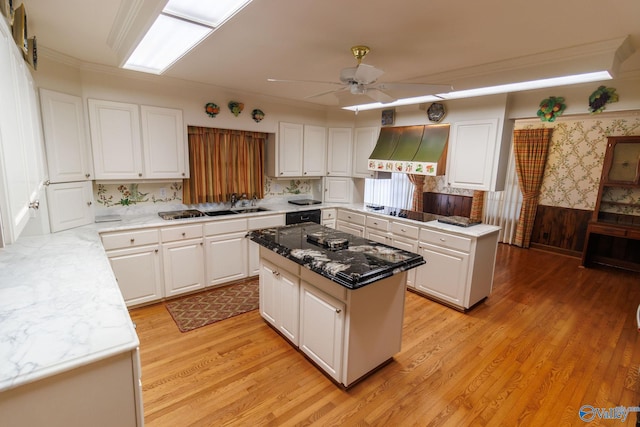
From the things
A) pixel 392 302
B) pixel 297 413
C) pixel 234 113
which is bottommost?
pixel 297 413

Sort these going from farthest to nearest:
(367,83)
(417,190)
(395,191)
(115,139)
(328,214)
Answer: (395,191)
(417,190)
(328,214)
(115,139)
(367,83)

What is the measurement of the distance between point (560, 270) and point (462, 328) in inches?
114

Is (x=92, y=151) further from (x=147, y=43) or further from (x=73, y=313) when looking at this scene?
(x=73, y=313)

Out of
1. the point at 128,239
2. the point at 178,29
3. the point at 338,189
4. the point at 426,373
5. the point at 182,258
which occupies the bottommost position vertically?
the point at 426,373

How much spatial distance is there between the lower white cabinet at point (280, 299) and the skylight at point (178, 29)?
179cm

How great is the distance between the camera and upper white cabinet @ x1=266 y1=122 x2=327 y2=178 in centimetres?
445

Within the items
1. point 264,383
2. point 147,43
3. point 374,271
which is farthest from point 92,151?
point 374,271

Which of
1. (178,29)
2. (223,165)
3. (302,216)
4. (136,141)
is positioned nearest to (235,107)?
(223,165)

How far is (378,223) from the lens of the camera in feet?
13.6

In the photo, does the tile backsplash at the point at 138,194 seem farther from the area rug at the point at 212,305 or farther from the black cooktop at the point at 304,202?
the black cooktop at the point at 304,202

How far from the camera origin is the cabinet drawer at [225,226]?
3.56m

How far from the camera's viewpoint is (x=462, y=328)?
120 inches

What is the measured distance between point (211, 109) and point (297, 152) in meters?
1.37

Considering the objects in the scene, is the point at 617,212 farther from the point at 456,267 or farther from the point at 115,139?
the point at 115,139
